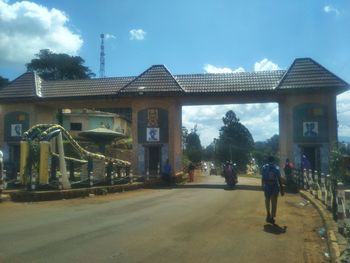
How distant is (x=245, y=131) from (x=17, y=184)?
63671mm

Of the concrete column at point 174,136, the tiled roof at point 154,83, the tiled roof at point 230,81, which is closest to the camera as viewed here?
the tiled roof at point 230,81

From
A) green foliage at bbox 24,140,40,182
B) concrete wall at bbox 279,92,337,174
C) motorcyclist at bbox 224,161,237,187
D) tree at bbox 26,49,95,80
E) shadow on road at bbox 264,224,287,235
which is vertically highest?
tree at bbox 26,49,95,80

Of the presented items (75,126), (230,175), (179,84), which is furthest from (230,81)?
(75,126)

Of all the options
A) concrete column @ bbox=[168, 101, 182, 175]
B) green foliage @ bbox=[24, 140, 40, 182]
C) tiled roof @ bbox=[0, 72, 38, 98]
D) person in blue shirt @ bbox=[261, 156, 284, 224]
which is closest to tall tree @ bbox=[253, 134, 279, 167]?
person in blue shirt @ bbox=[261, 156, 284, 224]

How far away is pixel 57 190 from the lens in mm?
21594

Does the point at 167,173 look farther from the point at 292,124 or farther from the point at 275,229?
the point at 275,229

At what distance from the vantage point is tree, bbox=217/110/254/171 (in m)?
83.4

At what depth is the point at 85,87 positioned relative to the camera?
37156mm

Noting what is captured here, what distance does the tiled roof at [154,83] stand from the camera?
33.8 m

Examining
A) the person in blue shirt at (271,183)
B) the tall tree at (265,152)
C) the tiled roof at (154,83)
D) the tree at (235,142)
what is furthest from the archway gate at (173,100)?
the tree at (235,142)

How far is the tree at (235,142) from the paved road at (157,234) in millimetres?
66076

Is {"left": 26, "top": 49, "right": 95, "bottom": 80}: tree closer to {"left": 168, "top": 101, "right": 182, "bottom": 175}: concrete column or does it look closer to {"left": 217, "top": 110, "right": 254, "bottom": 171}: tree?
{"left": 217, "top": 110, "right": 254, "bottom": 171}: tree

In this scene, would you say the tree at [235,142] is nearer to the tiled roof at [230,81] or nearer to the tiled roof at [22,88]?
the tiled roof at [230,81]

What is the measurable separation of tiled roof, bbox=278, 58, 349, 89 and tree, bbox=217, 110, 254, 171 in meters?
49.0
